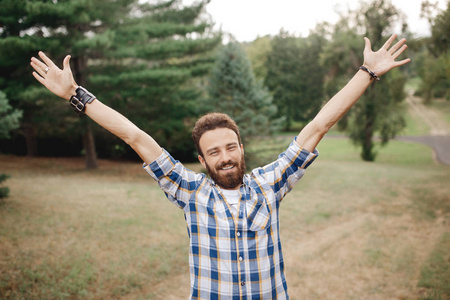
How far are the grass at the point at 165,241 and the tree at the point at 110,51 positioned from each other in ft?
11.2

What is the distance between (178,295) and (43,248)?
2448 mm

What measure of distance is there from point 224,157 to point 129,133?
576 millimetres

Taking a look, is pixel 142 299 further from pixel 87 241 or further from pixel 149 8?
pixel 149 8

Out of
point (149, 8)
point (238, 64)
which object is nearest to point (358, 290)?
point (238, 64)

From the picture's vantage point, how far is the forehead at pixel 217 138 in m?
1.85

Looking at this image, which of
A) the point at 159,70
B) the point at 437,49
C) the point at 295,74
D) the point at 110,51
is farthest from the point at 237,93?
the point at 295,74

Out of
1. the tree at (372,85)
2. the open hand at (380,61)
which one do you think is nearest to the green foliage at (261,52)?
the tree at (372,85)

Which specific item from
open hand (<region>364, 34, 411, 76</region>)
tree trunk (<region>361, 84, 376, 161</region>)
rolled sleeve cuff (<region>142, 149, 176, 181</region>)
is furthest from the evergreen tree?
rolled sleeve cuff (<region>142, 149, 176, 181</region>)

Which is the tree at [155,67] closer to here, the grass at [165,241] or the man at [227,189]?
the grass at [165,241]

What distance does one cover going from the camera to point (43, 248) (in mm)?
4797

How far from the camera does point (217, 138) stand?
6.09 ft

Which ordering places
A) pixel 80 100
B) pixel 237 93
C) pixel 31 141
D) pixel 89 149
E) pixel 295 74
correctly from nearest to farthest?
pixel 80 100 → pixel 237 93 → pixel 89 149 → pixel 31 141 → pixel 295 74

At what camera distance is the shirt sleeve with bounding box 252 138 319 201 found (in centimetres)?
182

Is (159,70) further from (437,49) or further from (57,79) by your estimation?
(57,79)
